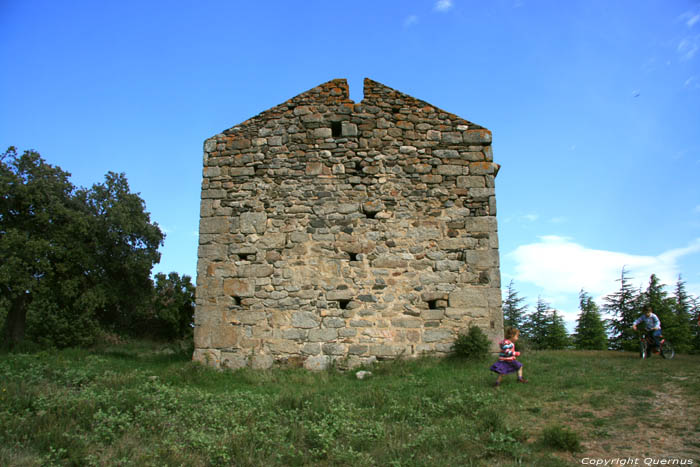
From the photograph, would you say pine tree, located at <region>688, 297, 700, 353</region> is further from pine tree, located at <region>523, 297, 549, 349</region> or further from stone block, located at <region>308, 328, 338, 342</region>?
stone block, located at <region>308, 328, 338, 342</region>

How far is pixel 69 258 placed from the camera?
13.0 m

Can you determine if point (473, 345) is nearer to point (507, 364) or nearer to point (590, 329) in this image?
point (507, 364)

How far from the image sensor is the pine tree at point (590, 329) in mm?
15594

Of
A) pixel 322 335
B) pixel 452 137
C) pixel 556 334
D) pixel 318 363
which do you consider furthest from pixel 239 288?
pixel 556 334

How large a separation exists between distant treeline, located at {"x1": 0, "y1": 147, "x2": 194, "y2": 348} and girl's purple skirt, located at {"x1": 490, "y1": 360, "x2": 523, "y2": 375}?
11560mm

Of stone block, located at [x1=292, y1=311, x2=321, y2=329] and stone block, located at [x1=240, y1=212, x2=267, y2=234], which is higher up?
stone block, located at [x1=240, y1=212, x2=267, y2=234]

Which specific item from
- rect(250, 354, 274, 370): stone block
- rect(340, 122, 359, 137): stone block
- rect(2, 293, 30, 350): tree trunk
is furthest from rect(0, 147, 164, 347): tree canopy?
rect(340, 122, 359, 137): stone block

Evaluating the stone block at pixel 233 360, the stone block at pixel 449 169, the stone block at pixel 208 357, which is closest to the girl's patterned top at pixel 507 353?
the stone block at pixel 449 169

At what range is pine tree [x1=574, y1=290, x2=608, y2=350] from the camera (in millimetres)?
15594

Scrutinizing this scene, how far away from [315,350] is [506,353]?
347cm

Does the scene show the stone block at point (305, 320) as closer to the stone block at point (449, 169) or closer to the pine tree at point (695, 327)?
the stone block at point (449, 169)

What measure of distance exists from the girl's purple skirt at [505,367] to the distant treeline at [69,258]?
11.6 metres

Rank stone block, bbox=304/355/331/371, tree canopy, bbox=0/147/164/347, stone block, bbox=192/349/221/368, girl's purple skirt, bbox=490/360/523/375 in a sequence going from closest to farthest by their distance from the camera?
1. girl's purple skirt, bbox=490/360/523/375
2. stone block, bbox=304/355/331/371
3. stone block, bbox=192/349/221/368
4. tree canopy, bbox=0/147/164/347

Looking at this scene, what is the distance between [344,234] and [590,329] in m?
11.5
